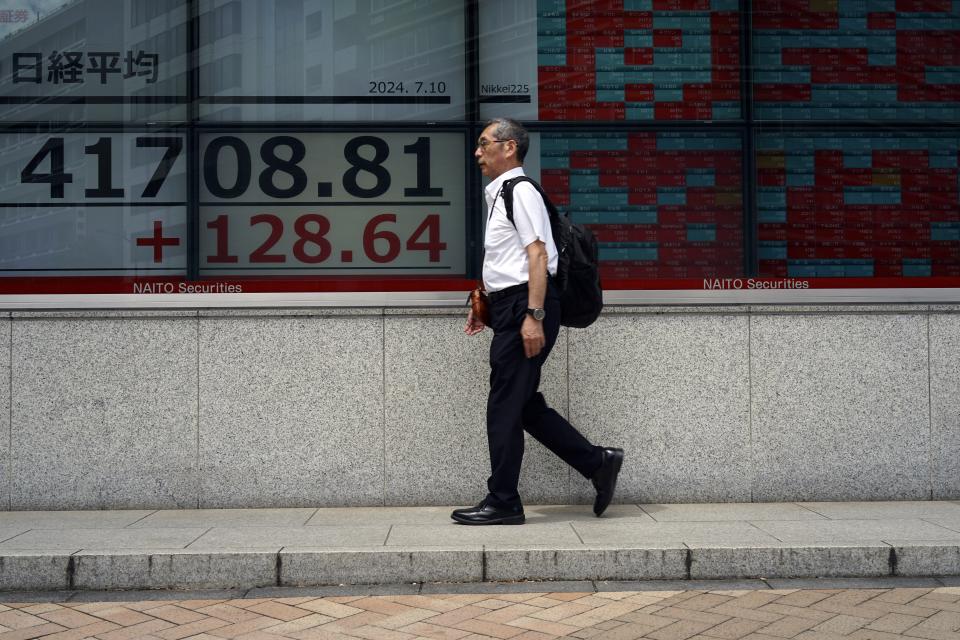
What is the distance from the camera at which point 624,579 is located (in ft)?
16.2

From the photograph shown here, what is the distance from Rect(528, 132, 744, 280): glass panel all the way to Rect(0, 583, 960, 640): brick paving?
8.60ft

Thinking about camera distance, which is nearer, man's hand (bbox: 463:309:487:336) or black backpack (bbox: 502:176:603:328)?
black backpack (bbox: 502:176:603:328)

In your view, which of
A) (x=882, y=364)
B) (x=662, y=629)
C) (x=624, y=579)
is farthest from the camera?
(x=882, y=364)

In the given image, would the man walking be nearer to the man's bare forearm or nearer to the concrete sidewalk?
the man's bare forearm

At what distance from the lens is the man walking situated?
545 cm

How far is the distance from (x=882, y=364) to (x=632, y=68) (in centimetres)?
245

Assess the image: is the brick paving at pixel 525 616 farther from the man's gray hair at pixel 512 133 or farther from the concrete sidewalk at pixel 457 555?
the man's gray hair at pixel 512 133

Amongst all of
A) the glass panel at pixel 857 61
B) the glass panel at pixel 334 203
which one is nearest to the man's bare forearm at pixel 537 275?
the glass panel at pixel 334 203

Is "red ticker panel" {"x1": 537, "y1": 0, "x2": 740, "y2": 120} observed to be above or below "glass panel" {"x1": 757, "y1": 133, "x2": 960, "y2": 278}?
above

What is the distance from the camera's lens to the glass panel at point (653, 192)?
6746 millimetres

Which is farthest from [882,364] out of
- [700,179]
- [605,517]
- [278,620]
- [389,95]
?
[278,620]

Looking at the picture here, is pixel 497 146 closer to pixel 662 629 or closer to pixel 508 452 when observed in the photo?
pixel 508 452

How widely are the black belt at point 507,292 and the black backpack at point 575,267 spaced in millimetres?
216

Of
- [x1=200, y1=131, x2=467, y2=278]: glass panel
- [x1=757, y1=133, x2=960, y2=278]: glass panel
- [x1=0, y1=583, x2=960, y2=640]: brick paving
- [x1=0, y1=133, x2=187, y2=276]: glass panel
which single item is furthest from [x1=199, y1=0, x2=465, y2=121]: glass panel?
[x1=0, y1=583, x2=960, y2=640]: brick paving
